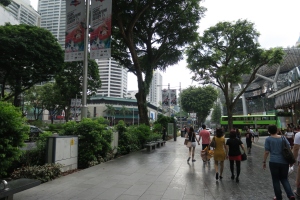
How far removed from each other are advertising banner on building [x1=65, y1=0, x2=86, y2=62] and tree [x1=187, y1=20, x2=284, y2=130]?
1873 centimetres

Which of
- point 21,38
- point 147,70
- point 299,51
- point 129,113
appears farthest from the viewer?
point 129,113

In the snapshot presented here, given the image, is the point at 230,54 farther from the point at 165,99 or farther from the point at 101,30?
the point at 101,30

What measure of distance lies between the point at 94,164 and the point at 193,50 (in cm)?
2151

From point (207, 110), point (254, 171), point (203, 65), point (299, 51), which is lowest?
point (254, 171)

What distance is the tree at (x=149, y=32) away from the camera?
18109mm

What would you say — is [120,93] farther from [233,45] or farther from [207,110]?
[233,45]

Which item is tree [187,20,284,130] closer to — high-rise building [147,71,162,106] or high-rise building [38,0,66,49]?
high-rise building [147,71,162,106]

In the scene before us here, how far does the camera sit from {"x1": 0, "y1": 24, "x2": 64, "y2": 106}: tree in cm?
2452

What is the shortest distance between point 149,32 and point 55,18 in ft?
59.1

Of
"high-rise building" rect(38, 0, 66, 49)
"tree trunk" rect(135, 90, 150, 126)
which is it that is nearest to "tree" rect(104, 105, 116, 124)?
"high-rise building" rect(38, 0, 66, 49)

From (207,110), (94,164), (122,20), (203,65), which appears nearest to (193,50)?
(203,65)

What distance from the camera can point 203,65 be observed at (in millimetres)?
27438

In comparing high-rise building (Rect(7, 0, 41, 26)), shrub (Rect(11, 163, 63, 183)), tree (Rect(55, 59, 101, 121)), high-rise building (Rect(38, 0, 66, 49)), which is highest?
high-rise building (Rect(7, 0, 41, 26))

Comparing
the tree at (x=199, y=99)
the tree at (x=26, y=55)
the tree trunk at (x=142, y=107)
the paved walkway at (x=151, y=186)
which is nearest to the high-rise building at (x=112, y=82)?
the tree at (x=199, y=99)
